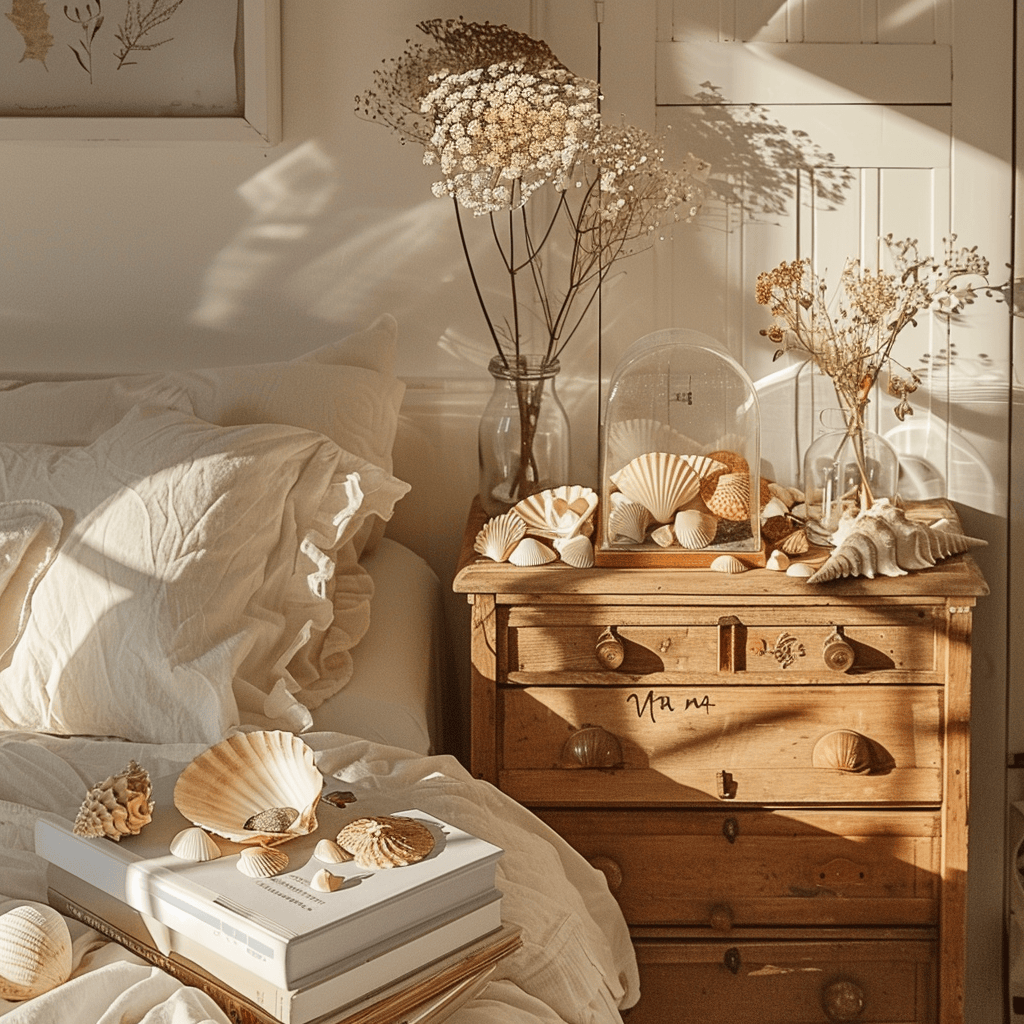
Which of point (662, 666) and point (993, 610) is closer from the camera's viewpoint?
point (662, 666)

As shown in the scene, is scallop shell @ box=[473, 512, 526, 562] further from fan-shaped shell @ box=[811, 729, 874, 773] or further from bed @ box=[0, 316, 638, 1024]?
fan-shaped shell @ box=[811, 729, 874, 773]

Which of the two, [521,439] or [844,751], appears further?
[521,439]

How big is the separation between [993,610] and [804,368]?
52cm

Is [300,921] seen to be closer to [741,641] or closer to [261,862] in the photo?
[261,862]

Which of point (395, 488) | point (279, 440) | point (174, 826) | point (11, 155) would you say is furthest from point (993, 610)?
point (11, 155)

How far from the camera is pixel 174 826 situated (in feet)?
3.54

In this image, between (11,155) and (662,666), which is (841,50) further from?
(11,155)

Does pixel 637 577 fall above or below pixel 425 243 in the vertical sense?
below

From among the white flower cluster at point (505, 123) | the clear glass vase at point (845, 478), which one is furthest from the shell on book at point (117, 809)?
the clear glass vase at point (845, 478)

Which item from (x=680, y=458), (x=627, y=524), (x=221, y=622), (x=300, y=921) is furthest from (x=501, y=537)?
(x=300, y=921)

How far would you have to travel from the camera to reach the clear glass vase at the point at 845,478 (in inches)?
72.5

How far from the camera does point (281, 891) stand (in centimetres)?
96

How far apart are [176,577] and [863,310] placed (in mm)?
1082

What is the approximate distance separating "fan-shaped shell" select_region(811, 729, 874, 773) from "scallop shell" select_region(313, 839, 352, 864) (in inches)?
34.5
